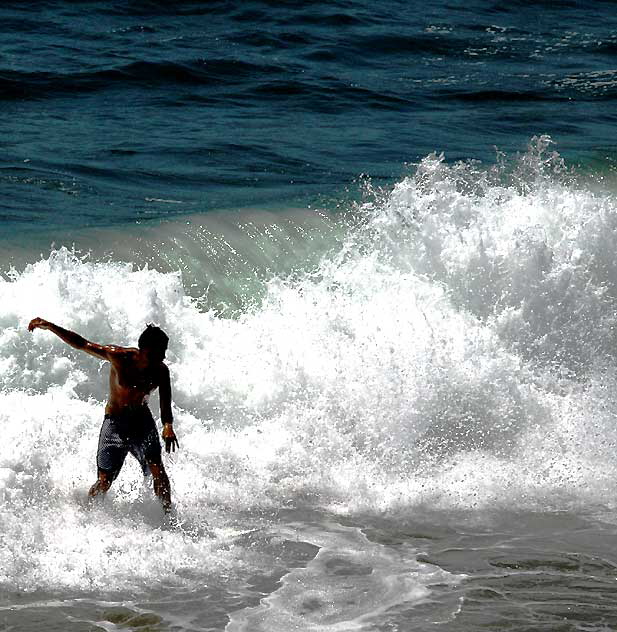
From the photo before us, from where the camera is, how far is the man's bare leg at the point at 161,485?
271 inches

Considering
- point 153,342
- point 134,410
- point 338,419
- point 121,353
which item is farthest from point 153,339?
point 338,419

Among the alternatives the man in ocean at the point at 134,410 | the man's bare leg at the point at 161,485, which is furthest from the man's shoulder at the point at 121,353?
the man's bare leg at the point at 161,485

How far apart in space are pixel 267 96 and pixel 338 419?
795 centimetres

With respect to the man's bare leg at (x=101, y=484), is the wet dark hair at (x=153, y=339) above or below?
above

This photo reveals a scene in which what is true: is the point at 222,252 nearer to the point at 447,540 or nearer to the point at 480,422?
the point at 480,422

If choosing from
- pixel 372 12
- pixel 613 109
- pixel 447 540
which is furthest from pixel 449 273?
pixel 372 12

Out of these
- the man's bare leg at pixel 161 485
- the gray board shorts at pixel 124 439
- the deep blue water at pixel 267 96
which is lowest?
the man's bare leg at pixel 161 485

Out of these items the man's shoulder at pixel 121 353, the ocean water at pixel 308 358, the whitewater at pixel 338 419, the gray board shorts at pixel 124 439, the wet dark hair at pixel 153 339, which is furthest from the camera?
the gray board shorts at pixel 124 439

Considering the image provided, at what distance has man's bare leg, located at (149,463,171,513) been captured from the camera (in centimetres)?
688

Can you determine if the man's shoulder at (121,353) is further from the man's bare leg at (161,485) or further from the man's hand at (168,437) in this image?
the man's bare leg at (161,485)

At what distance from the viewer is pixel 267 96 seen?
1550 centimetres

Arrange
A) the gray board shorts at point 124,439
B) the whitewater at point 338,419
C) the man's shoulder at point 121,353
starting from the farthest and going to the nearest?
1. the gray board shorts at point 124,439
2. the man's shoulder at point 121,353
3. the whitewater at point 338,419

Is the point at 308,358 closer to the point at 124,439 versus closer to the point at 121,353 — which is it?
the point at 124,439

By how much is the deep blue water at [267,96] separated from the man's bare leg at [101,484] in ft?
12.3
